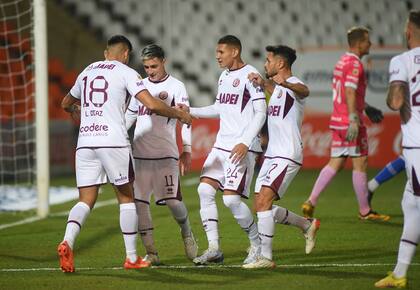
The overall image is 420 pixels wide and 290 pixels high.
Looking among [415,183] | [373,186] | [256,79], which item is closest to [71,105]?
[256,79]

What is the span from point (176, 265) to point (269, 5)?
A: 15346 mm

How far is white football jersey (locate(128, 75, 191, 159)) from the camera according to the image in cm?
784

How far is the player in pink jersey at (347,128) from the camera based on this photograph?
10.3 m

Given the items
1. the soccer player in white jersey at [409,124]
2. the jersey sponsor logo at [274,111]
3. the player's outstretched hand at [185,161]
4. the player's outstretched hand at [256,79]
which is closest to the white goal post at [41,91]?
the player's outstretched hand at [185,161]

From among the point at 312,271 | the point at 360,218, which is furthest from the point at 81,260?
the point at 360,218

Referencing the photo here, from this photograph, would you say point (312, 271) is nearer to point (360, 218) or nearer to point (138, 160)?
point (138, 160)

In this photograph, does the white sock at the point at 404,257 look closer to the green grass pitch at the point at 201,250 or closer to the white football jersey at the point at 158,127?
the green grass pitch at the point at 201,250

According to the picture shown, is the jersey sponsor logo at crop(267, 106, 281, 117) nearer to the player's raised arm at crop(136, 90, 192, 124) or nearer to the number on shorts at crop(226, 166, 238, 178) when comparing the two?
the number on shorts at crop(226, 166, 238, 178)

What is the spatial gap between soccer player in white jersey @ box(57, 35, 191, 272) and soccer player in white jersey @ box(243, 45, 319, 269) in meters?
0.80

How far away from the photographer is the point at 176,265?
7621 mm

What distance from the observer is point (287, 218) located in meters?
8.24

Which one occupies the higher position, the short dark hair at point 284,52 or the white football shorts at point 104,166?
the short dark hair at point 284,52

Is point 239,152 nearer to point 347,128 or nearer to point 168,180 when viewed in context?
point 168,180

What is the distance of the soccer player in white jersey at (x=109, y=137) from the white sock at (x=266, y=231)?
974 millimetres
